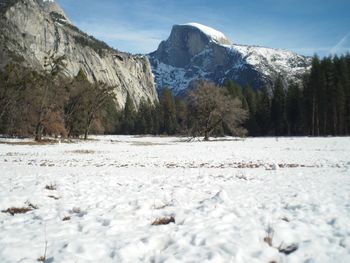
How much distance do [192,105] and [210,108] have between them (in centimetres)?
332

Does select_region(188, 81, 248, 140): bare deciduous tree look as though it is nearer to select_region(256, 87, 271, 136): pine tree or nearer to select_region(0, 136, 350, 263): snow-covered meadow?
select_region(256, 87, 271, 136): pine tree

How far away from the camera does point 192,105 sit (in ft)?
182

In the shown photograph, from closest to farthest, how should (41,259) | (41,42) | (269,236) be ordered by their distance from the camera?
(41,259), (269,236), (41,42)

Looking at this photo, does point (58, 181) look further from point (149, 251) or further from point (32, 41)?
point (32, 41)

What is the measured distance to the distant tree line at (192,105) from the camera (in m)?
50.3

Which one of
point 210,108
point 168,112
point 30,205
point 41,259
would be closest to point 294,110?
point 210,108

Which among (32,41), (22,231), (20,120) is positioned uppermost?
(32,41)

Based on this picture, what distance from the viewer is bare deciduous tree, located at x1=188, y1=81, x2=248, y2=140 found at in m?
53.5

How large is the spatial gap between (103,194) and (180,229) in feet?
13.2

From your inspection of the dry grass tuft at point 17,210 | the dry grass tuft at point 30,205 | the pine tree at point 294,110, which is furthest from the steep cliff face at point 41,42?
the dry grass tuft at point 17,210

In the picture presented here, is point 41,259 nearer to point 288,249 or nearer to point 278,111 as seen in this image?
point 288,249

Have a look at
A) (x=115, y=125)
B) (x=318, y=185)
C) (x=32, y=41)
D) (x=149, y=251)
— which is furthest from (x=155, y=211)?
(x=32, y=41)

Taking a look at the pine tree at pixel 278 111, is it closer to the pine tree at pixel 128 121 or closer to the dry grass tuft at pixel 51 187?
the pine tree at pixel 128 121

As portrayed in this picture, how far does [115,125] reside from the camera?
126 metres
